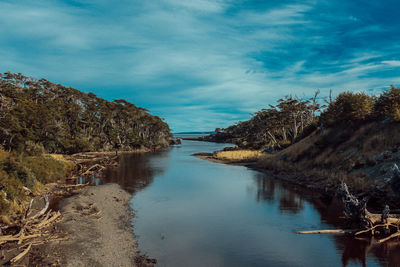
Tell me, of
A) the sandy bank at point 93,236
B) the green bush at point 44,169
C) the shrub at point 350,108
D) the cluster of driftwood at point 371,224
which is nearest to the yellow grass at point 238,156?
the shrub at point 350,108

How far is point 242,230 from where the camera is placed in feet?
53.8

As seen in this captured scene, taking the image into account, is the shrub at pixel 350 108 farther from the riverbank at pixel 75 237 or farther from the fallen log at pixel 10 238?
the fallen log at pixel 10 238

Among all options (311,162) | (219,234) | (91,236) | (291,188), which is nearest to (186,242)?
(219,234)

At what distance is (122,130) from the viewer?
94.9 meters

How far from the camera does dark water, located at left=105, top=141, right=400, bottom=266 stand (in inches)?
492

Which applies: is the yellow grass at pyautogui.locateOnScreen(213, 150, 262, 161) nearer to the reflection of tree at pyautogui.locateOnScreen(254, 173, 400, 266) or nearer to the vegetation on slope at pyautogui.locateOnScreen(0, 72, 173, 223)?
the reflection of tree at pyautogui.locateOnScreen(254, 173, 400, 266)

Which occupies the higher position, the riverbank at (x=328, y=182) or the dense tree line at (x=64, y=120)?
the dense tree line at (x=64, y=120)

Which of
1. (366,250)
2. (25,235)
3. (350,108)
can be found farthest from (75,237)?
(350,108)

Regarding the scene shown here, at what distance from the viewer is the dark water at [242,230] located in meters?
12.5

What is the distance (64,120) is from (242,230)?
6187cm

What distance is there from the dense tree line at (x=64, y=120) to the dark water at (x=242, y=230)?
59.1 ft

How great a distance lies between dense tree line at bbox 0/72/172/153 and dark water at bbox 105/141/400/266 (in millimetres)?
18012

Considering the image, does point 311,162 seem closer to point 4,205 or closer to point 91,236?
point 91,236

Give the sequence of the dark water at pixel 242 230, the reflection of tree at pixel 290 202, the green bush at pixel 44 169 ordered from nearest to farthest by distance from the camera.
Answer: the dark water at pixel 242 230 < the reflection of tree at pixel 290 202 < the green bush at pixel 44 169
